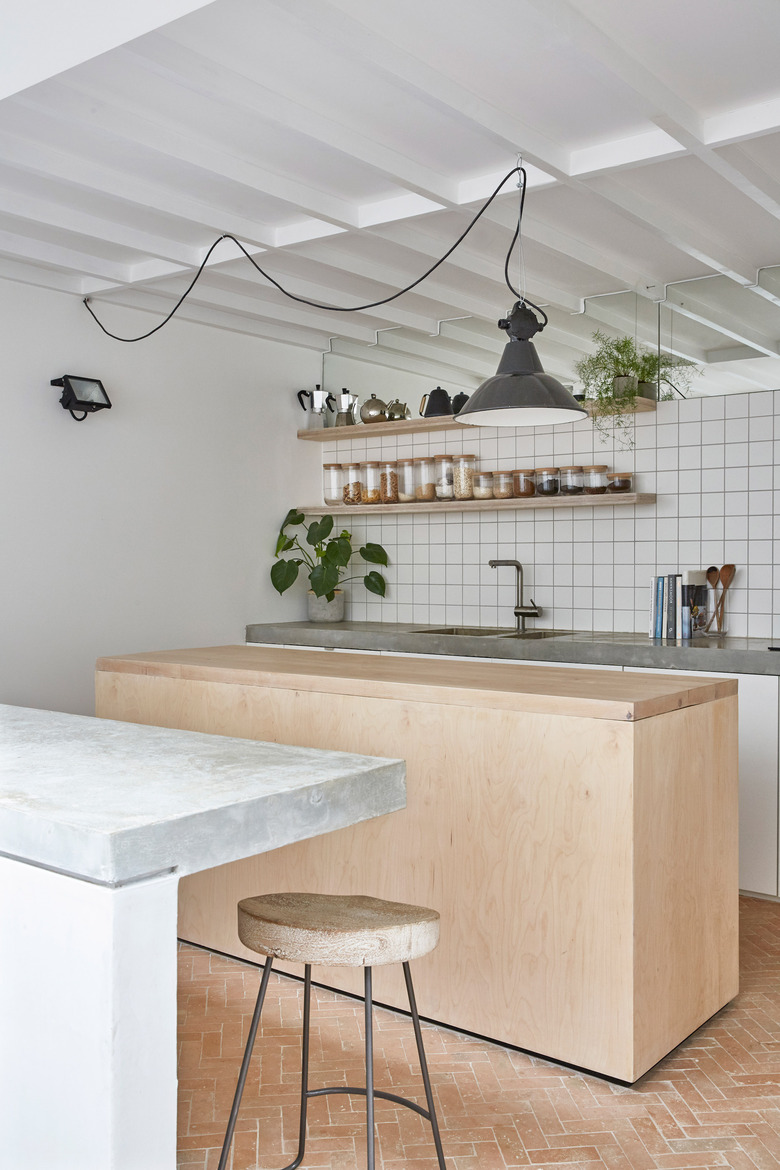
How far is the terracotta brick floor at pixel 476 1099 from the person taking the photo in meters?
2.22

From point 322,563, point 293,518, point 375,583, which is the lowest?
point 375,583

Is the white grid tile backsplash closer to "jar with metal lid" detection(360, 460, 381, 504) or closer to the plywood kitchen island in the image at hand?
"jar with metal lid" detection(360, 460, 381, 504)

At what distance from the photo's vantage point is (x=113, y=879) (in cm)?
146

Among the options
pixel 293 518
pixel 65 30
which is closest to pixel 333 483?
pixel 293 518

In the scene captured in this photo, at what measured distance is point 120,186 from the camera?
3.46m

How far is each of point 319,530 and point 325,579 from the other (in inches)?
11.2

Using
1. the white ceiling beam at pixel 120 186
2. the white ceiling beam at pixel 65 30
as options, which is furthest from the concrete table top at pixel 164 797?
the white ceiling beam at pixel 120 186

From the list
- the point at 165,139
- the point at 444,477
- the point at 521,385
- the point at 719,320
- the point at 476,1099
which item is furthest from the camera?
the point at 444,477

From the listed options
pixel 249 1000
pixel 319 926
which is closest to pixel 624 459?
pixel 249 1000

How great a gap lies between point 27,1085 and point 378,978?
147 cm

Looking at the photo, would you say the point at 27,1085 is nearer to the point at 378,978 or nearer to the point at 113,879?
the point at 113,879

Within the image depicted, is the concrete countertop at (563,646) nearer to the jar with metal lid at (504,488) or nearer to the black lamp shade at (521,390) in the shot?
the jar with metal lid at (504,488)

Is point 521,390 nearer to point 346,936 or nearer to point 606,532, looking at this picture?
point 346,936

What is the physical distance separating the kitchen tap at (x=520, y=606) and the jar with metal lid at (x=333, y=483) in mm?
1227
